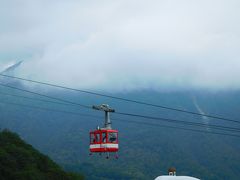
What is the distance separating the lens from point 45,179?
401 feet

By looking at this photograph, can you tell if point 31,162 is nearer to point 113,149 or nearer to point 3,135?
point 3,135

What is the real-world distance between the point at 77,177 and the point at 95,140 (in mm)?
84603

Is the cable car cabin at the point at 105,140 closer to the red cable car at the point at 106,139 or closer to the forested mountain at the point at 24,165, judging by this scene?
the red cable car at the point at 106,139

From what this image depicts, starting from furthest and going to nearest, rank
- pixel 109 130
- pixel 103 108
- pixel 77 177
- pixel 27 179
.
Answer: pixel 77 177 → pixel 27 179 → pixel 109 130 → pixel 103 108

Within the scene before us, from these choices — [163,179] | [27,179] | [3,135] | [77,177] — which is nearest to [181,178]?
[163,179]

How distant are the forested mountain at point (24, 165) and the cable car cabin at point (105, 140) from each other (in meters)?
66.4

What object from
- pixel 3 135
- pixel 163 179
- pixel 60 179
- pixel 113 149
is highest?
pixel 3 135

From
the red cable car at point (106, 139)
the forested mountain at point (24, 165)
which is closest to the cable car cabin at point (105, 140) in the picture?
the red cable car at point (106, 139)

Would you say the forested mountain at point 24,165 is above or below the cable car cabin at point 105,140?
above

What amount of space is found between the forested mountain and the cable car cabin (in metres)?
66.4

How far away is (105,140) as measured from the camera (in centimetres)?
4994

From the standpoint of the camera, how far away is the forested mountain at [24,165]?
117750mm

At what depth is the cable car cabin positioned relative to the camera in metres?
49.8

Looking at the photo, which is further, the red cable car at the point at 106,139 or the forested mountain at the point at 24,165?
the forested mountain at the point at 24,165
